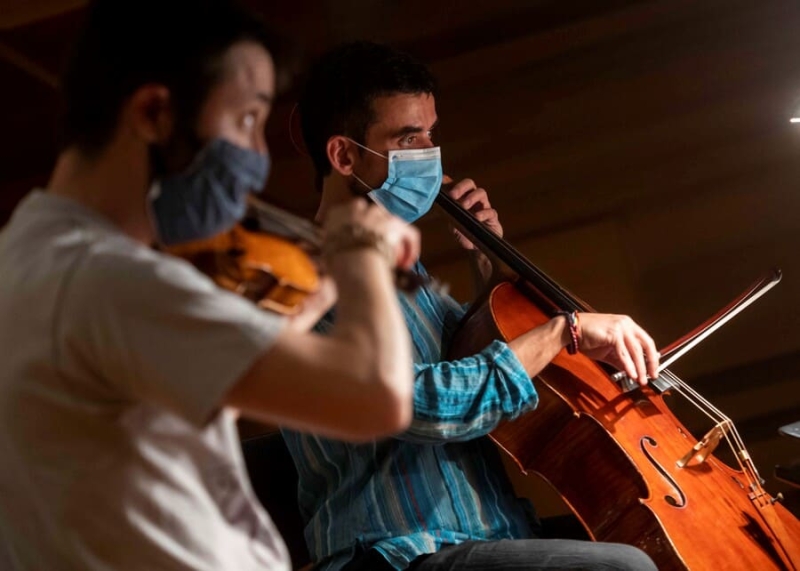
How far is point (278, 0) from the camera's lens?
282 cm

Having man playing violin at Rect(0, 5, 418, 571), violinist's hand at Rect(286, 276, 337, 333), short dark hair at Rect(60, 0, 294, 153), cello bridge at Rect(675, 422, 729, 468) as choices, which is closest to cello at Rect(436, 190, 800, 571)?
cello bridge at Rect(675, 422, 729, 468)

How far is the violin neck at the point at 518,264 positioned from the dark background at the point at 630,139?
889mm

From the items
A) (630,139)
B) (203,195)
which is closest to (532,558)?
(203,195)

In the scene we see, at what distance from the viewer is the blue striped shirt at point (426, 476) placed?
1729 millimetres

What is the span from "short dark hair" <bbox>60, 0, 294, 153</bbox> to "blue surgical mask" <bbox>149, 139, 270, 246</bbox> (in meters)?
0.05

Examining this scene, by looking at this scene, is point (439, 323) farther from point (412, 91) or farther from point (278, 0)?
point (278, 0)

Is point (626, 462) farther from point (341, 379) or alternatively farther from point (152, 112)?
point (152, 112)

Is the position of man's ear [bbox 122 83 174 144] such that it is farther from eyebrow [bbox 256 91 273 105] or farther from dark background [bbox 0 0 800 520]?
dark background [bbox 0 0 800 520]

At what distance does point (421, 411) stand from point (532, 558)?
0.29 meters

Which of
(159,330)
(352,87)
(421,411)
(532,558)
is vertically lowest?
(532,558)

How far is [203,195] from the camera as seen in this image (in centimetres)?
108

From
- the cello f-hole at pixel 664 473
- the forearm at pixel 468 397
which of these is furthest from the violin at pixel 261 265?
the cello f-hole at pixel 664 473

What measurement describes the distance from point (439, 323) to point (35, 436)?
3.67 feet

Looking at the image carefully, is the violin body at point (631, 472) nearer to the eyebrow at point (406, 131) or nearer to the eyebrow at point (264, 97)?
the eyebrow at point (406, 131)
